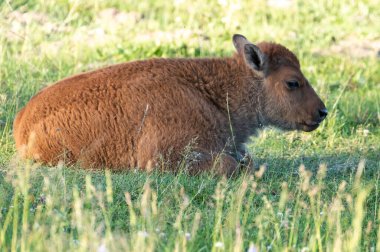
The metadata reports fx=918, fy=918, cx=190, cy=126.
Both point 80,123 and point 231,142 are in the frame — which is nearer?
point 80,123

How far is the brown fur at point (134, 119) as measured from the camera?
770 cm

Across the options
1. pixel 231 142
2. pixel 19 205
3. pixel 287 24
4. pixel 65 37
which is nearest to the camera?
pixel 19 205

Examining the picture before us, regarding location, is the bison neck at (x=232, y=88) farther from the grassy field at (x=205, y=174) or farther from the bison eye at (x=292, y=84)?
the grassy field at (x=205, y=174)

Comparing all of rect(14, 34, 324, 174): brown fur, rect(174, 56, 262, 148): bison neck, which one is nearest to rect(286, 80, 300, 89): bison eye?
rect(174, 56, 262, 148): bison neck

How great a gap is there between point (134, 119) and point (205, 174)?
31.9 inches

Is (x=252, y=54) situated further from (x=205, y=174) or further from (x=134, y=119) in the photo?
(x=205, y=174)

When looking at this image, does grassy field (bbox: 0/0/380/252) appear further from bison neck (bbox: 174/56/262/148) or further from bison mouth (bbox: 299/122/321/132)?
bison neck (bbox: 174/56/262/148)

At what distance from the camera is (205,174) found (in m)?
7.45

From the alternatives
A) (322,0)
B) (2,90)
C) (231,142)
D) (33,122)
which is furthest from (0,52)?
(322,0)

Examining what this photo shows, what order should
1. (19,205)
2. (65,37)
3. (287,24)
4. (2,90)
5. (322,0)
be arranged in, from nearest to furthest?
(19,205)
(2,90)
(65,37)
(287,24)
(322,0)

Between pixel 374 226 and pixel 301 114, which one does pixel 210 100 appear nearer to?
pixel 301 114

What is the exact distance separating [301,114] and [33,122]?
8.26 feet

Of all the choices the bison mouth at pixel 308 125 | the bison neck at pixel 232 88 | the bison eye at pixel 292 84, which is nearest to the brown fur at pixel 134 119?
the bison neck at pixel 232 88

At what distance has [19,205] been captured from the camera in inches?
249
